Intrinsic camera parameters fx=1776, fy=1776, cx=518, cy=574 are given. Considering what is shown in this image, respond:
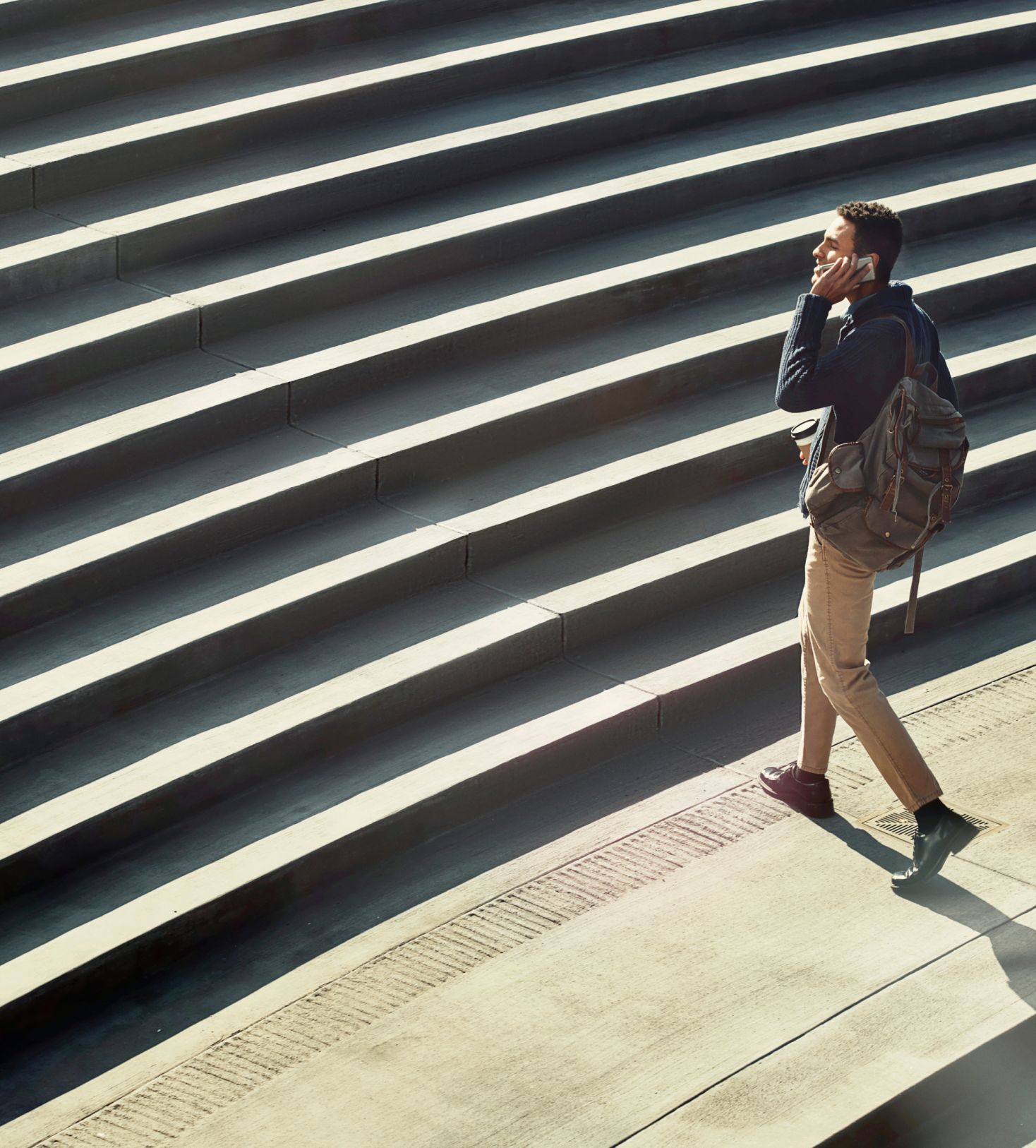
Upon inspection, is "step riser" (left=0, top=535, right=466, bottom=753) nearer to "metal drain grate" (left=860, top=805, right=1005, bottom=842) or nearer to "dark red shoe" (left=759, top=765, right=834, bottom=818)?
"dark red shoe" (left=759, top=765, right=834, bottom=818)

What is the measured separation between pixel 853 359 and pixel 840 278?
24 cm

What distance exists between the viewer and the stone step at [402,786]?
4977 millimetres

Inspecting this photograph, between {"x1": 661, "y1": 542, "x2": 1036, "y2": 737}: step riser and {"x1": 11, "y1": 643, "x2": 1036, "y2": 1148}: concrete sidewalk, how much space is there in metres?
0.40

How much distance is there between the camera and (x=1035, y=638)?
22.5ft

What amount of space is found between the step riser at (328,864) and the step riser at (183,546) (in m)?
1.35

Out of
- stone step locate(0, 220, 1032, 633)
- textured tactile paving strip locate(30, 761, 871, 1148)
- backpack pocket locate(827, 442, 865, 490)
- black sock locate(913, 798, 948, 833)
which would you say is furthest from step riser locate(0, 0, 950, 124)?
black sock locate(913, 798, 948, 833)

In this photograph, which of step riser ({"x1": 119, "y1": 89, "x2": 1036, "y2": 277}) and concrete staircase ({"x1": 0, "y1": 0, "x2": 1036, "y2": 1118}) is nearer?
Result: concrete staircase ({"x1": 0, "y1": 0, "x2": 1036, "y2": 1118})

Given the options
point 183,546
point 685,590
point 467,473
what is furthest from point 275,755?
point 685,590

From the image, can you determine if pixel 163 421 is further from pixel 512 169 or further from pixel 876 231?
pixel 876 231

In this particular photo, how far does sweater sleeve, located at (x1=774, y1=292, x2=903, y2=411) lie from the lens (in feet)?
16.9

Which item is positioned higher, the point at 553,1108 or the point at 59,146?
the point at 59,146

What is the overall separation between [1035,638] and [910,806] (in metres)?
1.80

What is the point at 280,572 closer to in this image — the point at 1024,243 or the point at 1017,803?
the point at 1017,803

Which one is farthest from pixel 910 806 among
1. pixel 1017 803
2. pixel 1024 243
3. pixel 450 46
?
pixel 450 46
